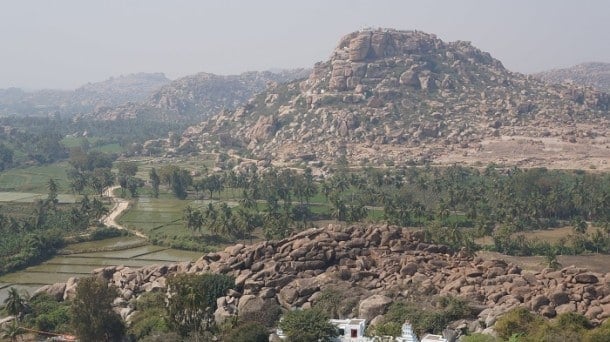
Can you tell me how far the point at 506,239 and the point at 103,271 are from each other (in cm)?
4714

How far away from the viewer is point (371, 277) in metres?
Answer: 49.6

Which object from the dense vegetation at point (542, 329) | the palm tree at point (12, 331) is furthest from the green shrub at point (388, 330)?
the palm tree at point (12, 331)

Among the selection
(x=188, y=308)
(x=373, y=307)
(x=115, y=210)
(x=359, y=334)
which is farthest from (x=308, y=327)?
(x=115, y=210)

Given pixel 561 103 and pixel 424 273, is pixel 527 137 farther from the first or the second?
pixel 424 273

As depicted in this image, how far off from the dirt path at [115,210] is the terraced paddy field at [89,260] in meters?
4.80

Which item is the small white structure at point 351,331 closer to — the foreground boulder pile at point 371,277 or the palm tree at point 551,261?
the foreground boulder pile at point 371,277

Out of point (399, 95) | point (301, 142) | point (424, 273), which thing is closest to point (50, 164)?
point (301, 142)

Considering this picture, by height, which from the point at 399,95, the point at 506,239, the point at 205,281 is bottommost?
the point at 506,239

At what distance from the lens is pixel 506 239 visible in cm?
7575

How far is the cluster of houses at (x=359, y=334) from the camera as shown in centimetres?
3662

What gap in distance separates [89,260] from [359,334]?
46532mm

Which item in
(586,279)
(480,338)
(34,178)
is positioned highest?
(586,279)

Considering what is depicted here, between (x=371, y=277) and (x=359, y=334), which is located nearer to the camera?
(x=359, y=334)

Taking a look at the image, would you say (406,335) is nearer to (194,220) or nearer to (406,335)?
(406,335)
